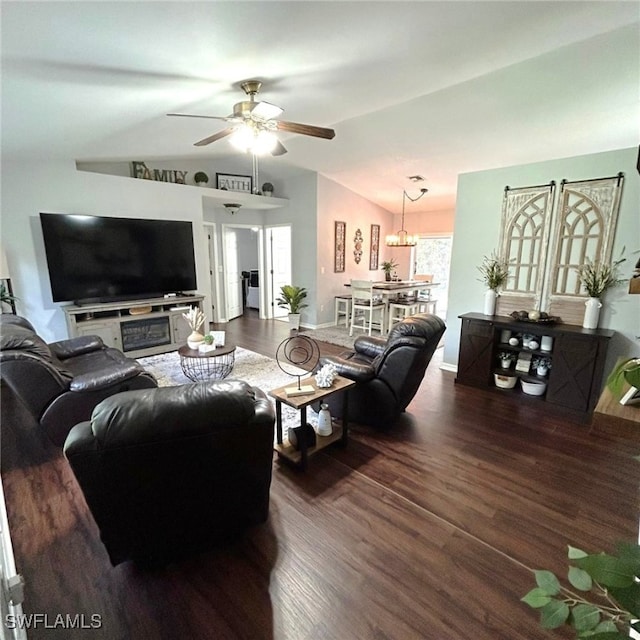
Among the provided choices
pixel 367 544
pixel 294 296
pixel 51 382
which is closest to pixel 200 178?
pixel 294 296

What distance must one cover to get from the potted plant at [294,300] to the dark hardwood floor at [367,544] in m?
3.97

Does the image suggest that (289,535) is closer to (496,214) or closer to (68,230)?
(496,214)

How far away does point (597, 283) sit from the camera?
11.1ft

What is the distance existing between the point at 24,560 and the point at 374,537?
179cm

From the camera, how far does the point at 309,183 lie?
6.38 meters

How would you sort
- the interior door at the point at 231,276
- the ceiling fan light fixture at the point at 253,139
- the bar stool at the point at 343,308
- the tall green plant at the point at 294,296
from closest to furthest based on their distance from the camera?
1. the ceiling fan light fixture at the point at 253,139
2. the tall green plant at the point at 294,296
3. the bar stool at the point at 343,308
4. the interior door at the point at 231,276

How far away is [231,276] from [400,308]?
3.67m

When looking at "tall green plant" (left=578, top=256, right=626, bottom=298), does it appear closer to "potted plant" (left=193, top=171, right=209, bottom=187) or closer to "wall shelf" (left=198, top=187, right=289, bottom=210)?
"wall shelf" (left=198, top=187, right=289, bottom=210)

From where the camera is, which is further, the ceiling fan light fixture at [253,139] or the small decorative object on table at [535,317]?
the small decorative object on table at [535,317]

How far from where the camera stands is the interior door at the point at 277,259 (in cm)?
738

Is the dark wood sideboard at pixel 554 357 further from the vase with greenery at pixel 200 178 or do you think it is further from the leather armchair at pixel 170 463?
the vase with greenery at pixel 200 178

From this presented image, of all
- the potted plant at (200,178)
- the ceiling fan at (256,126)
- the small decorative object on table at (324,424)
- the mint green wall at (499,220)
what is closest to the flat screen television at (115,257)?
the potted plant at (200,178)

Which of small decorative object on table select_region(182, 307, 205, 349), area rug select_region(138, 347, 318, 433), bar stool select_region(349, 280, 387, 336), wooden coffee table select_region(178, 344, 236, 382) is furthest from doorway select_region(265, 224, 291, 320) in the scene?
wooden coffee table select_region(178, 344, 236, 382)

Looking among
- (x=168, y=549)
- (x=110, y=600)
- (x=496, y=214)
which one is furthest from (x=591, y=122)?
(x=110, y=600)
